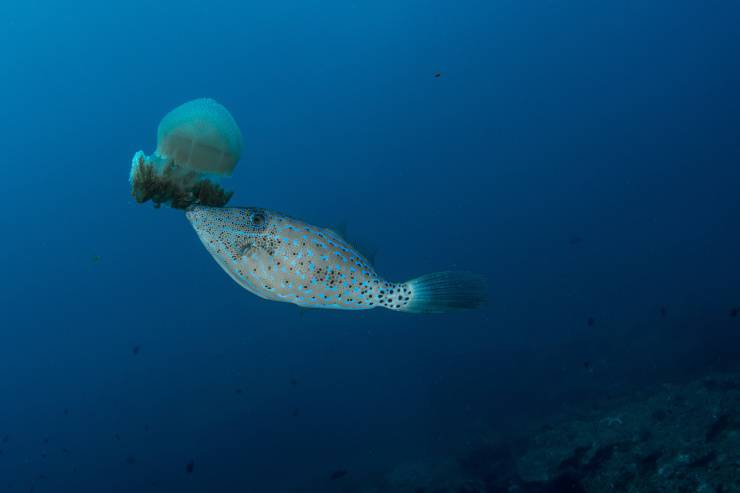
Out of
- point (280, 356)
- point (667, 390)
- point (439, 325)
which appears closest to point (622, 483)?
point (667, 390)

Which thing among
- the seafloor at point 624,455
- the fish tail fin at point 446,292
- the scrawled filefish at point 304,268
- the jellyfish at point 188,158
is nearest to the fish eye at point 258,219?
the scrawled filefish at point 304,268

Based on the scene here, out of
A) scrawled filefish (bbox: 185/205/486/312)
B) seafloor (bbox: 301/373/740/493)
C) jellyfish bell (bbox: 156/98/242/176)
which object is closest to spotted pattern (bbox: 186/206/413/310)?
scrawled filefish (bbox: 185/205/486/312)

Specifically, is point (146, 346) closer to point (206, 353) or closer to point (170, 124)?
point (206, 353)

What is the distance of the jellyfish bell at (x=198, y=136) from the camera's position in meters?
2.87

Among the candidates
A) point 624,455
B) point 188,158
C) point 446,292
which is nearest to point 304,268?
point 446,292

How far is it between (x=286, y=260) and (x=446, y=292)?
0.99 metres

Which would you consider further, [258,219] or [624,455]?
[624,455]

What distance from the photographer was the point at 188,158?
9.40 ft

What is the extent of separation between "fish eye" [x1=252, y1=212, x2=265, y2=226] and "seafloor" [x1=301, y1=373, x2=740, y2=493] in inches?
265

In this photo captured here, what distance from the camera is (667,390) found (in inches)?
532

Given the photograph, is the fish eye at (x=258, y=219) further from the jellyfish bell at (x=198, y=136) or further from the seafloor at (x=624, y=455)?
the seafloor at (x=624, y=455)

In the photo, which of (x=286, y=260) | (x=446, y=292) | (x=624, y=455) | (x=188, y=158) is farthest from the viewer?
(x=624, y=455)

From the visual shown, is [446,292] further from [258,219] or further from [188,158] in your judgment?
[188,158]

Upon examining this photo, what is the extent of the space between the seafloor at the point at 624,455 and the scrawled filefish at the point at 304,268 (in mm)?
5655
